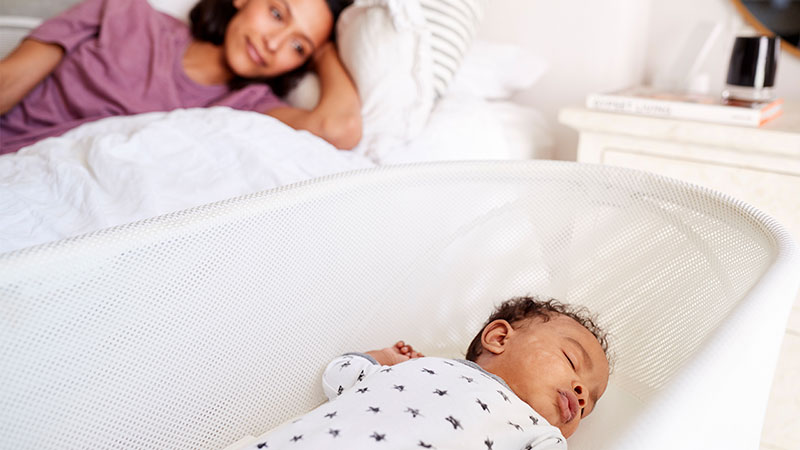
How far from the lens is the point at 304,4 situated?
4.09 feet

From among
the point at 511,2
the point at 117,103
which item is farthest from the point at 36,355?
the point at 511,2

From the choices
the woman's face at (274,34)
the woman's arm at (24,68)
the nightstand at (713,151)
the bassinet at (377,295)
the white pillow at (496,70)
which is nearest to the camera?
the bassinet at (377,295)

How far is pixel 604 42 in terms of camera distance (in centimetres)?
134

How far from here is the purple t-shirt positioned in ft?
3.75

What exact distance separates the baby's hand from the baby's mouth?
0.17 m

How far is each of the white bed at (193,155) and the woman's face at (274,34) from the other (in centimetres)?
7

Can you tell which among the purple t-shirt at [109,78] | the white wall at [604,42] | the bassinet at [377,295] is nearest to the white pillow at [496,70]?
the white wall at [604,42]

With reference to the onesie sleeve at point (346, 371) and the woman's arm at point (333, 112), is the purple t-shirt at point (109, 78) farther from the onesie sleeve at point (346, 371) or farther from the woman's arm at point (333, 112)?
the onesie sleeve at point (346, 371)

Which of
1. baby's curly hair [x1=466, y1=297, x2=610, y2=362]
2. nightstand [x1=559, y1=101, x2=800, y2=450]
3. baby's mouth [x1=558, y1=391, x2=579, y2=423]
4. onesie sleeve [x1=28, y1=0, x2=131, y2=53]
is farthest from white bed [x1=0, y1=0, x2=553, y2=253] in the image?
baby's mouth [x1=558, y1=391, x2=579, y2=423]

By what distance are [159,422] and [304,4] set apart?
3.01 feet

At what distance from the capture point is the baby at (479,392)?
20.3 inches

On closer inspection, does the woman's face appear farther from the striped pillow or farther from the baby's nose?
the baby's nose

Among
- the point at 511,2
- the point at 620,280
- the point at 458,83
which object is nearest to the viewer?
the point at 620,280

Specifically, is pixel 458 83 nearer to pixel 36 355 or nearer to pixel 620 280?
pixel 620 280
